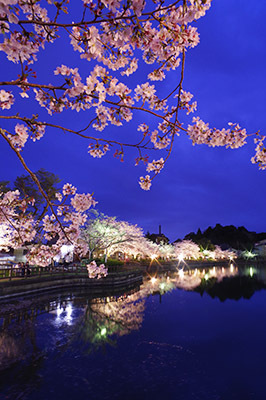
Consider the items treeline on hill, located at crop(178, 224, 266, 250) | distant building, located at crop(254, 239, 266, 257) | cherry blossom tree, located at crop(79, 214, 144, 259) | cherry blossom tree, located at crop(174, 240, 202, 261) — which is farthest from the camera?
treeline on hill, located at crop(178, 224, 266, 250)

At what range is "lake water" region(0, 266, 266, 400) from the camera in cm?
745

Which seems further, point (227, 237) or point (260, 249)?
point (227, 237)

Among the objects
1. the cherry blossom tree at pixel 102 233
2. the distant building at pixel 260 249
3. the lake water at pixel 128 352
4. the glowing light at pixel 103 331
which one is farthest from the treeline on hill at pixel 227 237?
the glowing light at pixel 103 331

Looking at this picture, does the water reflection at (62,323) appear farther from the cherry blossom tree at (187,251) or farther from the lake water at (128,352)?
the cherry blossom tree at (187,251)

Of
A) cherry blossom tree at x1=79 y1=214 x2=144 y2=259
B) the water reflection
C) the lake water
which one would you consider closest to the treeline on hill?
cherry blossom tree at x1=79 y1=214 x2=144 y2=259

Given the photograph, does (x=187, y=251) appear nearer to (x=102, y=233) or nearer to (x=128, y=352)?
(x=102, y=233)

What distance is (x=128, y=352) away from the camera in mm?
10156

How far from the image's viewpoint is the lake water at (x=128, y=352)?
293 inches

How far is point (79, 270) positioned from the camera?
2775 centimetres

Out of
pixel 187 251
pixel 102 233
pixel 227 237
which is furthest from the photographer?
pixel 227 237

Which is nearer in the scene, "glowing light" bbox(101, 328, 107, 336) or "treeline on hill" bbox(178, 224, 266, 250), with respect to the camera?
"glowing light" bbox(101, 328, 107, 336)

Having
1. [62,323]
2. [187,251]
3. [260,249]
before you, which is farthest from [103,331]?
[260,249]

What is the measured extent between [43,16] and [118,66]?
132cm

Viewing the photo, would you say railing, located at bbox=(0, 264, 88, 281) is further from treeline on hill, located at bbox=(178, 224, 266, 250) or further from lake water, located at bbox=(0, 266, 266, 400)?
treeline on hill, located at bbox=(178, 224, 266, 250)
